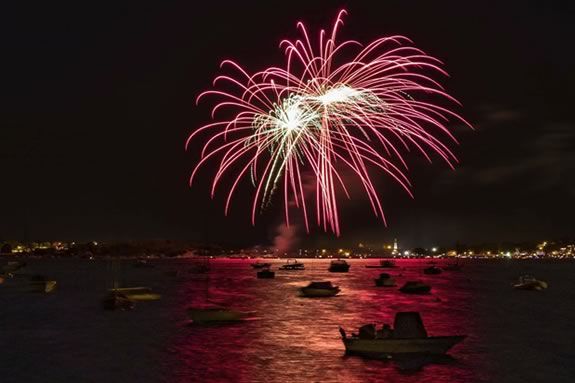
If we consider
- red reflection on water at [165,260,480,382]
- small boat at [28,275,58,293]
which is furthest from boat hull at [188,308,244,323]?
small boat at [28,275,58,293]

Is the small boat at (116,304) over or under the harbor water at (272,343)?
over

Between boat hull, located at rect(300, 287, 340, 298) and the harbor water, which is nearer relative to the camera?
the harbor water

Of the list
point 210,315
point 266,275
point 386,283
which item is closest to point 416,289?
point 386,283

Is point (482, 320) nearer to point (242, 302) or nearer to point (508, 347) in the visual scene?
point (508, 347)

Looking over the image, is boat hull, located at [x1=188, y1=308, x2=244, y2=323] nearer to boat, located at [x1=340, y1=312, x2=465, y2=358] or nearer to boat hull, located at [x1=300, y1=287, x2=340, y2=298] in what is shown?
boat, located at [x1=340, y1=312, x2=465, y2=358]

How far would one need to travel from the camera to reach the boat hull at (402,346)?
42.5m

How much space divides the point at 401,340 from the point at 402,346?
501mm

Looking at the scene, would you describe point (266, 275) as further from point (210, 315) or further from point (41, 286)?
point (210, 315)

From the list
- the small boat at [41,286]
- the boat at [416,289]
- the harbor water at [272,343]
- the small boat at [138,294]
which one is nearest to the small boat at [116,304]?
the harbor water at [272,343]

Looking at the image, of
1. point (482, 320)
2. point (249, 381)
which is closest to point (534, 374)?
point (249, 381)

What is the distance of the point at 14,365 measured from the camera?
152ft

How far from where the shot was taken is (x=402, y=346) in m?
42.5

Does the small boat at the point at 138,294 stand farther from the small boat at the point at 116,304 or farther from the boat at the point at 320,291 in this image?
the boat at the point at 320,291

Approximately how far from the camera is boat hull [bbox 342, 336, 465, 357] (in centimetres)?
4247
